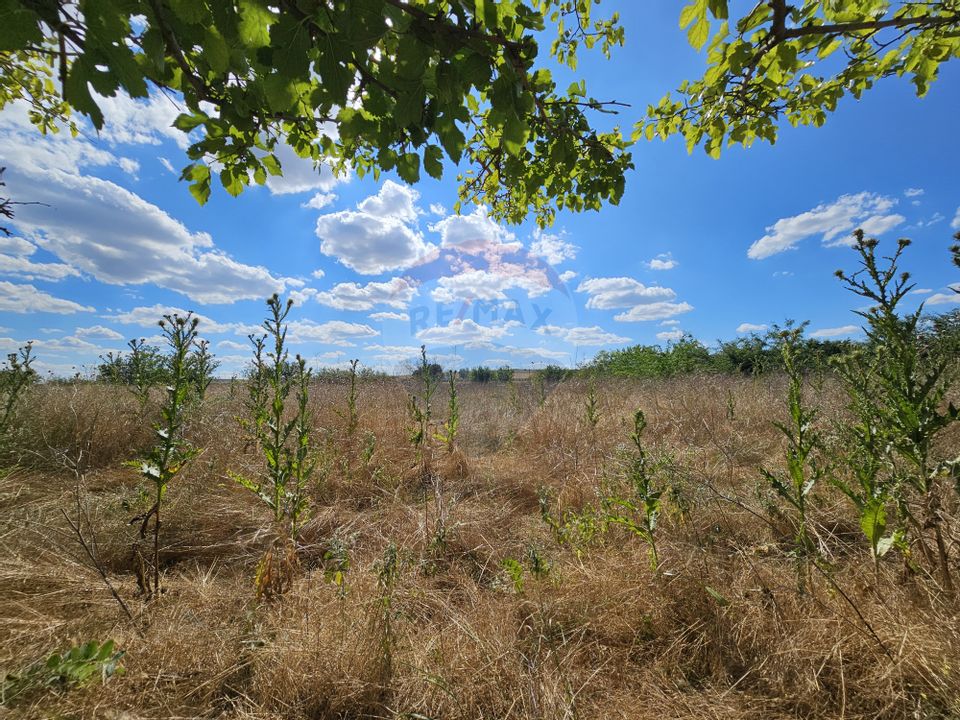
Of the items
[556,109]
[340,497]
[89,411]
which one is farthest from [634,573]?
[89,411]

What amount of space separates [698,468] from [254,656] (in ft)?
12.7

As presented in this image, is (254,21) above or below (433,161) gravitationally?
above

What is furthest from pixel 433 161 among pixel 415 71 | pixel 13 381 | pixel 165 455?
pixel 13 381

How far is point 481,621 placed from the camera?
1.78 meters

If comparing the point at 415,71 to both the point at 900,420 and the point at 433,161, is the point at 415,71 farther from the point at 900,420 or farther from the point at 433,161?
the point at 900,420

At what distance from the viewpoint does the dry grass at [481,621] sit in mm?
1357

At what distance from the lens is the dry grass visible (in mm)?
1357

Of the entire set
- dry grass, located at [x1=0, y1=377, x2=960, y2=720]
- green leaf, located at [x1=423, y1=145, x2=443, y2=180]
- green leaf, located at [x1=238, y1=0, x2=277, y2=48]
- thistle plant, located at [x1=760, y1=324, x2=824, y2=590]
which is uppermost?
green leaf, located at [x1=238, y1=0, x2=277, y2=48]

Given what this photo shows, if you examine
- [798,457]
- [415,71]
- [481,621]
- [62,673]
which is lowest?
[481,621]

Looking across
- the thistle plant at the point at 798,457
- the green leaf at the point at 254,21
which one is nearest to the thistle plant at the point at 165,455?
the green leaf at the point at 254,21

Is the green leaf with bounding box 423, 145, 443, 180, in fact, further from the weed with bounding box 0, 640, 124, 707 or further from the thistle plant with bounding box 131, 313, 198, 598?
the weed with bounding box 0, 640, 124, 707

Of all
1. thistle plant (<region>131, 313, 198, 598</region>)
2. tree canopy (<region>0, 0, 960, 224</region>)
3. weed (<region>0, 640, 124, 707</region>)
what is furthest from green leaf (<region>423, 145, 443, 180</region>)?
weed (<region>0, 640, 124, 707</region>)

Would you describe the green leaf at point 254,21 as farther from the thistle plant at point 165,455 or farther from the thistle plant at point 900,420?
the thistle plant at point 900,420

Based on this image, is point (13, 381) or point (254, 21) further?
point (13, 381)
